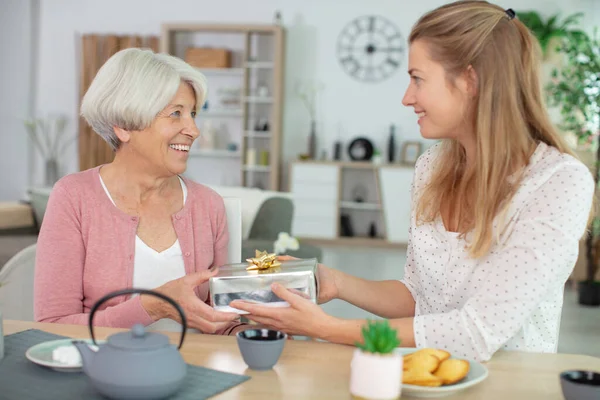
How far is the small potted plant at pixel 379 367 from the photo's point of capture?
111 cm

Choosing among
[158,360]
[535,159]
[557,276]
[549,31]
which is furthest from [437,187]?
[549,31]

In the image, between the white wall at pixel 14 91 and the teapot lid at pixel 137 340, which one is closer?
the teapot lid at pixel 137 340

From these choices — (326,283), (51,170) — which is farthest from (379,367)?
(51,170)

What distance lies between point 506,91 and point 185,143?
851mm

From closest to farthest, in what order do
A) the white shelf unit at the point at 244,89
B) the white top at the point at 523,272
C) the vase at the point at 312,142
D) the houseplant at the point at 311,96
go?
the white top at the point at 523,272 → the white shelf unit at the point at 244,89 → the vase at the point at 312,142 → the houseplant at the point at 311,96

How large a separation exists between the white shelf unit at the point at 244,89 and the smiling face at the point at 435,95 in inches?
256

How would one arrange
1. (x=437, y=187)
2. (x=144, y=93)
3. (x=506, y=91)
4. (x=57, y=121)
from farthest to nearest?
(x=57, y=121) → (x=144, y=93) → (x=437, y=187) → (x=506, y=91)

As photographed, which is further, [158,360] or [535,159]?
[535,159]

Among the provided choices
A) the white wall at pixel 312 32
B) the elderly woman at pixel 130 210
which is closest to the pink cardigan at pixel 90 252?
the elderly woman at pixel 130 210

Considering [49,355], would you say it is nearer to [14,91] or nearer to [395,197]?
[395,197]

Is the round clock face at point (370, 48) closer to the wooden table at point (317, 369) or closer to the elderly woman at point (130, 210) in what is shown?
the elderly woman at point (130, 210)

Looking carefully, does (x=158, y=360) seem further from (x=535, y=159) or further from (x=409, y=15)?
(x=409, y=15)

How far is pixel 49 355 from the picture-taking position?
1341 millimetres

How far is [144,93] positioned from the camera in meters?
1.92
